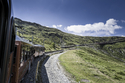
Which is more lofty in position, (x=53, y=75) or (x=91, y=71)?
(x=53, y=75)

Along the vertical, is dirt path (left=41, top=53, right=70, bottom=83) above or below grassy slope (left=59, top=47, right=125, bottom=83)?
above

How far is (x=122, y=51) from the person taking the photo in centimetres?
12925

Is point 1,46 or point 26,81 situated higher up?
point 1,46

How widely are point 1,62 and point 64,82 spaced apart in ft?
26.0

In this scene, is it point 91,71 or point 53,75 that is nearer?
point 53,75

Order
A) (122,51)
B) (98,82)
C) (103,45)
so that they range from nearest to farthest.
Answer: (98,82)
(122,51)
(103,45)

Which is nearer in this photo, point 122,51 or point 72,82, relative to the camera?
point 72,82

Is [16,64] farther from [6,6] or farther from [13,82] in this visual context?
[6,6]

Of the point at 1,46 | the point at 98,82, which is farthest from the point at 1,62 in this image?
the point at 98,82

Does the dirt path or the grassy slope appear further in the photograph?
the grassy slope

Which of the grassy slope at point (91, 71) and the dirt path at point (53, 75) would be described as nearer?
the dirt path at point (53, 75)

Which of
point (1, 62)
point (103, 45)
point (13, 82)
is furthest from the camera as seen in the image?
point (103, 45)

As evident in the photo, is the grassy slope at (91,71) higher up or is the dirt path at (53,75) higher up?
the dirt path at (53,75)

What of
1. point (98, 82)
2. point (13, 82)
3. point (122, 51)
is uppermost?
point (13, 82)
